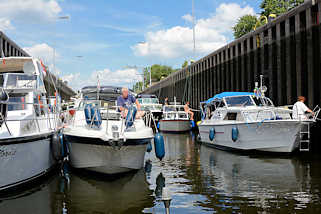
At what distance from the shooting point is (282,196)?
7.16m

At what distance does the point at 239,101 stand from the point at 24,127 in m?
9.68

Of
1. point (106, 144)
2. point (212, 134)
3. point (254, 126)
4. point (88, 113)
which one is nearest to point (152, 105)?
point (212, 134)

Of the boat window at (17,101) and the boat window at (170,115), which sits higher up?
the boat window at (17,101)

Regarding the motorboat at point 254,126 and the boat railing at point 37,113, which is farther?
the motorboat at point 254,126

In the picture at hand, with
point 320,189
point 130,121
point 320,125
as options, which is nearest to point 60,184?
point 130,121

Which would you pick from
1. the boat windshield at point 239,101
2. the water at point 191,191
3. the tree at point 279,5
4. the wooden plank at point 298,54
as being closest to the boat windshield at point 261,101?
the boat windshield at point 239,101

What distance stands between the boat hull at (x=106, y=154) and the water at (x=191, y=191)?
0.37 meters

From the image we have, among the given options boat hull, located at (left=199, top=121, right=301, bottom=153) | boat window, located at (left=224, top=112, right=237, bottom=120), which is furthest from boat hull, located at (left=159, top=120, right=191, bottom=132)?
boat hull, located at (left=199, top=121, right=301, bottom=153)

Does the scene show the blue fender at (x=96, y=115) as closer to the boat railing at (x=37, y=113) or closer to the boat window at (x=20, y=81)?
the boat railing at (x=37, y=113)

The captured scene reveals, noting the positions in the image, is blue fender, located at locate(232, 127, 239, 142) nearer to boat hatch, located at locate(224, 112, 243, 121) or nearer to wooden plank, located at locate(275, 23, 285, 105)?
boat hatch, located at locate(224, 112, 243, 121)

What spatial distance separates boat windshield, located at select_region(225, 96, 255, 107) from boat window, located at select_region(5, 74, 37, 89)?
8.43 meters

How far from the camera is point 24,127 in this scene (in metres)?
8.21

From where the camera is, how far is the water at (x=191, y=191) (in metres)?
6.58

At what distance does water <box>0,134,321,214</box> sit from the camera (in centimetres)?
658
